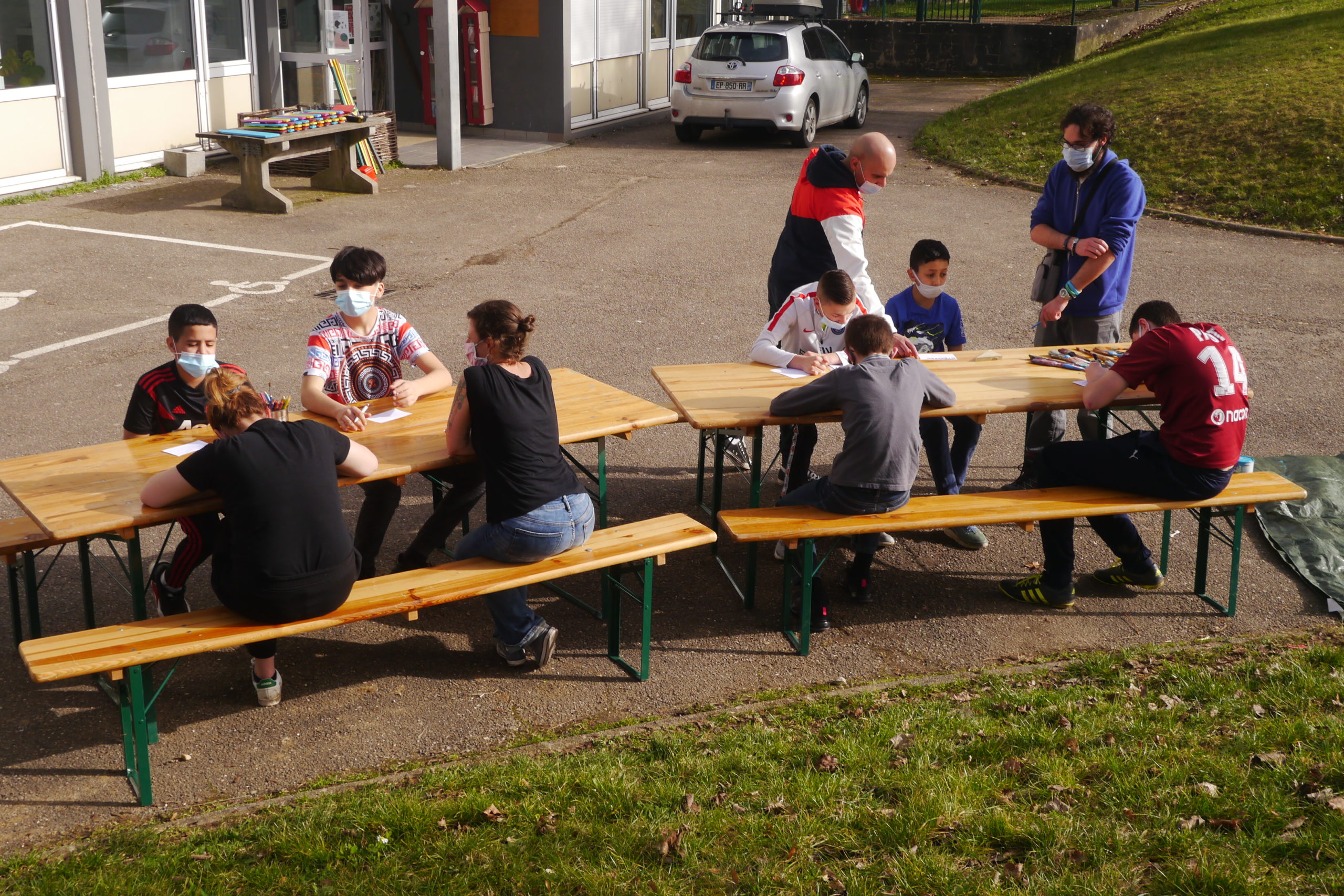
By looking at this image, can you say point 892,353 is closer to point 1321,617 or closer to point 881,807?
point 1321,617

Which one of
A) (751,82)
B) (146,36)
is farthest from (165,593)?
(751,82)

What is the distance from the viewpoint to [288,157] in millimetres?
13836

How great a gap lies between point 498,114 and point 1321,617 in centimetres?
1612

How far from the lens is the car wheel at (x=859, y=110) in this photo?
21.5 meters

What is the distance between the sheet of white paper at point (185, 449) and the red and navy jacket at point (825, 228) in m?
3.33

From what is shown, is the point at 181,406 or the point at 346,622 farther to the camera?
the point at 181,406

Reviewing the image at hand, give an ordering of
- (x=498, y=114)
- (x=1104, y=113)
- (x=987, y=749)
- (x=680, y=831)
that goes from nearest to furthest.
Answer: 1. (x=680, y=831)
2. (x=987, y=749)
3. (x=1104, y=113)
4. (x=498, y=114)

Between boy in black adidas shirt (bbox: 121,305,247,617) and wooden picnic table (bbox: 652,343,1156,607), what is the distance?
85.7 inches

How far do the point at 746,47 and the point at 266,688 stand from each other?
15.6 meters

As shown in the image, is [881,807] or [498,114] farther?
[498,114]

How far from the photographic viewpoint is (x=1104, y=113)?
23.0 feet

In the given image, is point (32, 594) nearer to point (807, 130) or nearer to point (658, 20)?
point (807, 130)

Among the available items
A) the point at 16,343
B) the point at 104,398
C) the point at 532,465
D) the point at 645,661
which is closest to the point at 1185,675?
the point at 645,661

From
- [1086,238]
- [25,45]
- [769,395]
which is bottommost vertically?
[769,395]
